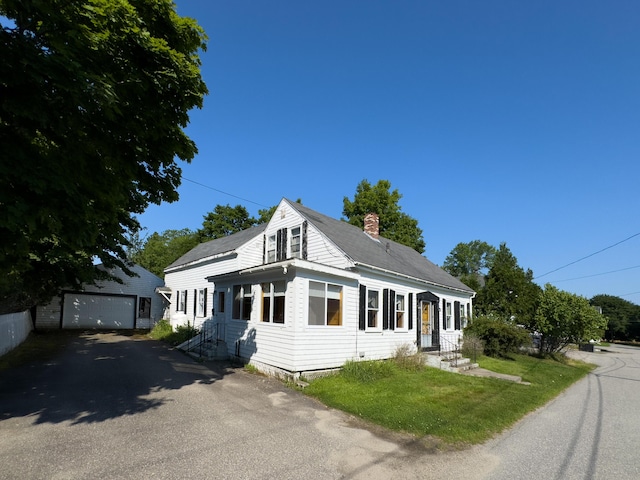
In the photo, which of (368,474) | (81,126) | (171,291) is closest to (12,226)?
(81,126)

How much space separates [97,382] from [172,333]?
1180 centimetres

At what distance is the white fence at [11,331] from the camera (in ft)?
43.0

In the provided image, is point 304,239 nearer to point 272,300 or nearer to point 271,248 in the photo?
point 271,248

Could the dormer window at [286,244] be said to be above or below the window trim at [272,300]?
above

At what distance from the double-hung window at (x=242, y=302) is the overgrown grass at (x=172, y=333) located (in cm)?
584

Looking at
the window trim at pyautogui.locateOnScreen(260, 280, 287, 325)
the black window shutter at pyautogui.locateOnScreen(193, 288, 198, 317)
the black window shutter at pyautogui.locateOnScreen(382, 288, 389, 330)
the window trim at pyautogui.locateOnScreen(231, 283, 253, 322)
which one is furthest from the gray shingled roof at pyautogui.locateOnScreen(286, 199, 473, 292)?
the black window shutter at pyautogui.locateOnScreen(193, 288, 198, 317)

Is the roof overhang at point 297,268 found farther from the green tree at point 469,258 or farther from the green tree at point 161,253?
A: the green tree at point 469,258

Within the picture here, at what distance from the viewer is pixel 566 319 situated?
20141 mm

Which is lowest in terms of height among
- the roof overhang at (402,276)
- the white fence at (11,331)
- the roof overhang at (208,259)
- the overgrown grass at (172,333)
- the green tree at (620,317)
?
the green tree at (620,317)

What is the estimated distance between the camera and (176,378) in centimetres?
1103

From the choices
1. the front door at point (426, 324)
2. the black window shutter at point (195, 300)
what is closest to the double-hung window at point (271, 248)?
the black window shutter at point (195, 300)

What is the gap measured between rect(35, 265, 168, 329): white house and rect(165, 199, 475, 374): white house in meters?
8.35

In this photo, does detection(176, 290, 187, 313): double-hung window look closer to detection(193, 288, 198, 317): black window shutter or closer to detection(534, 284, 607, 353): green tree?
detection(193, 288, 198, 317): black window shutter

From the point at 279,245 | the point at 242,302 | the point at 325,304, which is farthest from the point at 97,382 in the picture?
the point at 279,245
